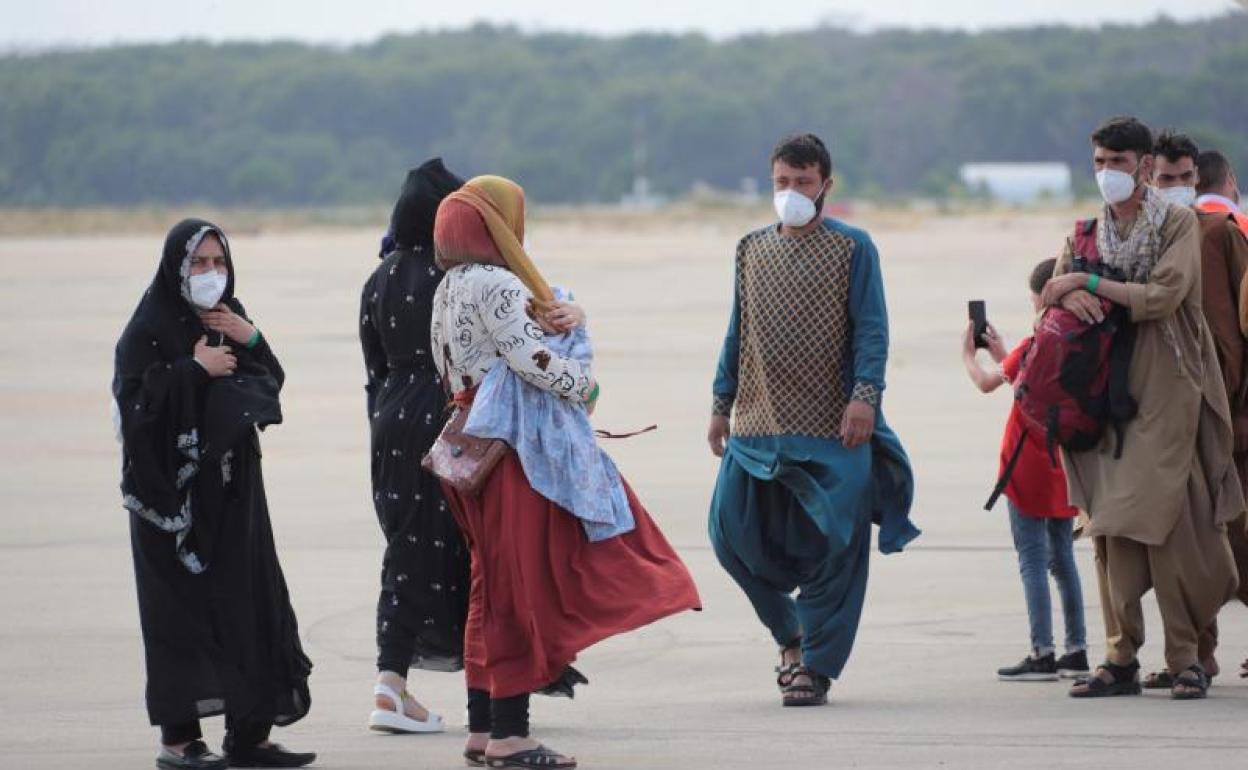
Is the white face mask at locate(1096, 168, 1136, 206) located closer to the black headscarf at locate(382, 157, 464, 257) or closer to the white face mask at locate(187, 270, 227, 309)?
the black headscarf at locate(382, 157, 464, 257)

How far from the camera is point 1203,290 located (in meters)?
7.34

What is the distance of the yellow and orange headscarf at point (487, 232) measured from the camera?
6.11 meters

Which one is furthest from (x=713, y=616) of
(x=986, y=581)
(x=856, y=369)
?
(x=856, y=369)

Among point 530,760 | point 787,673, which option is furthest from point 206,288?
point 787,673

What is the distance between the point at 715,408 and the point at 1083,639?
1.41 metres

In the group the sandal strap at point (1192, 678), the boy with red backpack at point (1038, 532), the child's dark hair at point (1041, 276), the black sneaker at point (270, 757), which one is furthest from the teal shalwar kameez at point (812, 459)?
the black sneaker at point (270, 757)

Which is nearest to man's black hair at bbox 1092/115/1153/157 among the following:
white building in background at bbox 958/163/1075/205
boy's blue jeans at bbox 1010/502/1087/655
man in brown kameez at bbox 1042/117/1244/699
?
man in brown kameez at bbox 1042/117/1244/699

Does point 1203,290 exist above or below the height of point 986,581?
above

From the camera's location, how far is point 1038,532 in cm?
758

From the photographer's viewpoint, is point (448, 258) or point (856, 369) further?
point (856, 369)

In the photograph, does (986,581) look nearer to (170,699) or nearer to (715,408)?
(715,408)

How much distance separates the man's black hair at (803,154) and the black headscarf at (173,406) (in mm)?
1941

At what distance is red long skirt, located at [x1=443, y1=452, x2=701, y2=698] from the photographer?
6055 mm

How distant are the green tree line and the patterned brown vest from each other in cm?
9108
